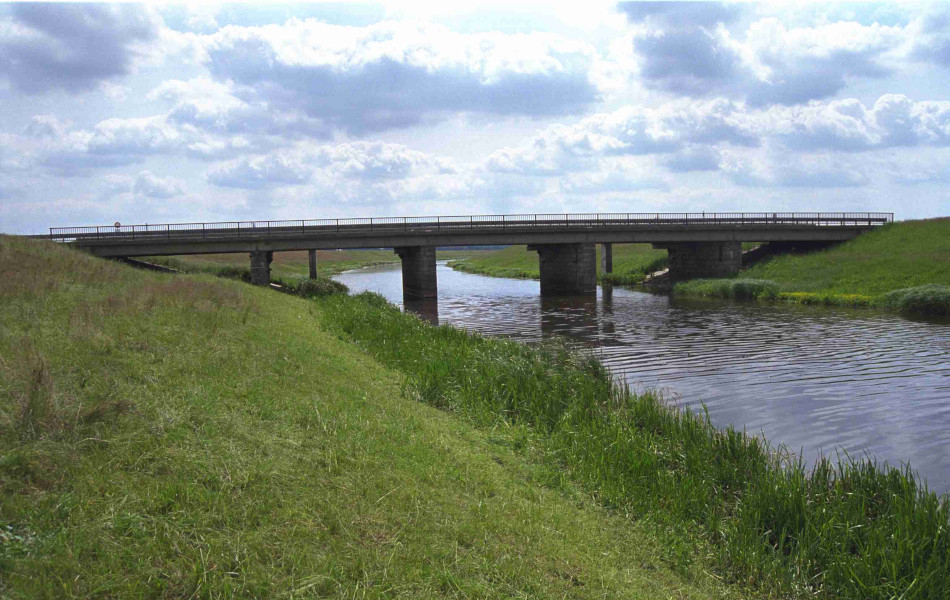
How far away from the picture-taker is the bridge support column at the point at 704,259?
65.9m

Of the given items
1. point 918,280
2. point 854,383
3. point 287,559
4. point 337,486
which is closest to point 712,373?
Answer: point 854,383

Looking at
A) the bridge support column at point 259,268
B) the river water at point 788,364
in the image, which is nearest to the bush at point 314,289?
the bridge support column at point 259,268

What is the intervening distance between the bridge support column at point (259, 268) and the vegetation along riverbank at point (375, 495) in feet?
135

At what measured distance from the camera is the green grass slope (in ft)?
19.5

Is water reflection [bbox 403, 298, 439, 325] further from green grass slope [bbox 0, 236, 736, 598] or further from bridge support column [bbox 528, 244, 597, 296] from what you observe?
green grass slope [bbox 0, 236, 736, 598]

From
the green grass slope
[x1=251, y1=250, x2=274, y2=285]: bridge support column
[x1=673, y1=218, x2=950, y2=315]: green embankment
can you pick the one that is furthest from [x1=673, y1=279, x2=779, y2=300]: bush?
the green grass slope

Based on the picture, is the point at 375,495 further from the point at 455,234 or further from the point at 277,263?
the point at 277,263

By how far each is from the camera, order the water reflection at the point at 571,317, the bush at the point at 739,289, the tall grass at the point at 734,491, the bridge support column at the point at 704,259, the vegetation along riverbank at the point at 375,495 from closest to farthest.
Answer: the vegetation along riverbank at the point at 375,495, the tall grass at the point at 734,491, the water reflection at the point at 571,317, the bush at the point at 739,289, the bridge support column at the point at 704,259

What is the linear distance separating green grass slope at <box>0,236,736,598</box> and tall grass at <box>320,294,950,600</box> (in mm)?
720

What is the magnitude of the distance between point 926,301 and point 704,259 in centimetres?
2785

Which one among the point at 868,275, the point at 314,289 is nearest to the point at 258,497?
the point at 314,289

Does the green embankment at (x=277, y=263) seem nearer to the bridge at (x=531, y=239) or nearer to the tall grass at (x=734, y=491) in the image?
the bridge at (x=531, y=239)

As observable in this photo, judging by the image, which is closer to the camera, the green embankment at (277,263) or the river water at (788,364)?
the river water at (788,364)

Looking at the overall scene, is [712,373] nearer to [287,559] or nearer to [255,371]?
[255,371]
